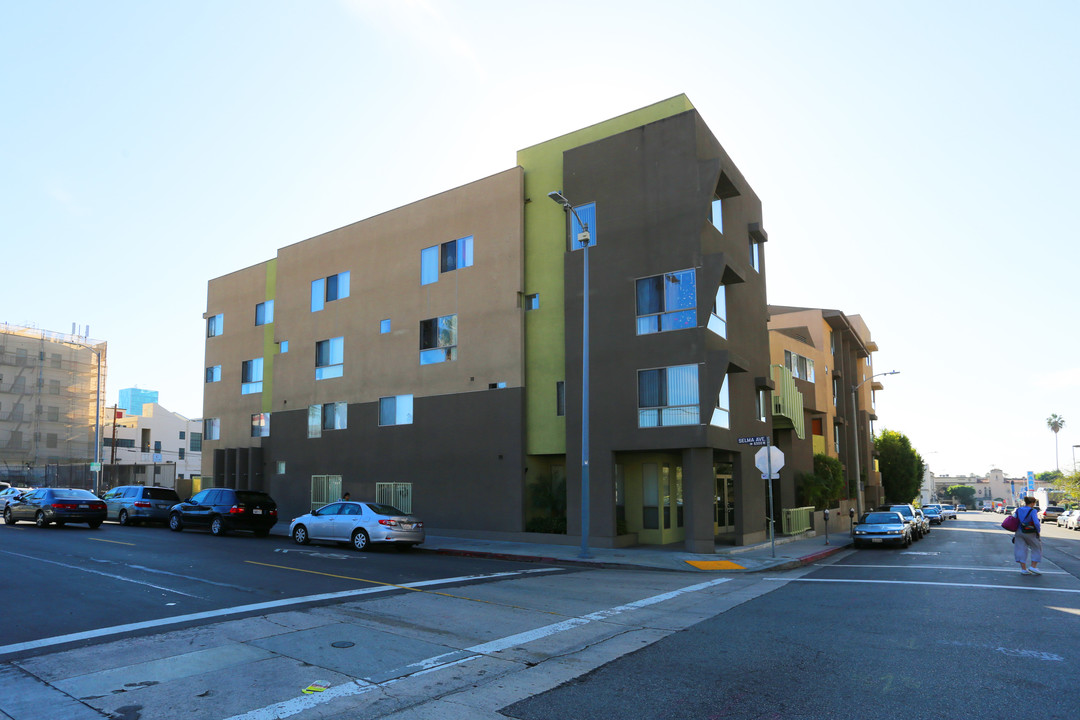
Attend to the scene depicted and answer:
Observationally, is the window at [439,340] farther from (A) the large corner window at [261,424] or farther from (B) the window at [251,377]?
(B) the window at [251,377]

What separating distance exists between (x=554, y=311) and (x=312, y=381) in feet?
45.0

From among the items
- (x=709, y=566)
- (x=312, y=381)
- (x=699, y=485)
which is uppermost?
(x=312, y=381)

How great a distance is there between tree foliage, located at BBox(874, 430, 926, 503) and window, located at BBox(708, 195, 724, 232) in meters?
50.1

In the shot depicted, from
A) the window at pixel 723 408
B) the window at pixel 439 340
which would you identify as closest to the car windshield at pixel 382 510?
the window at pixel 439 340

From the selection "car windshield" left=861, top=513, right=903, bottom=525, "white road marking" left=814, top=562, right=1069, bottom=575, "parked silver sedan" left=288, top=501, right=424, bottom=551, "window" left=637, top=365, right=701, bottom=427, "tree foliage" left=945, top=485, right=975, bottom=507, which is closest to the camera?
"white road marking" left=814, top=562, right=1069, bottom=575

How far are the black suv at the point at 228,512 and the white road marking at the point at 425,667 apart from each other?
17.6 meters

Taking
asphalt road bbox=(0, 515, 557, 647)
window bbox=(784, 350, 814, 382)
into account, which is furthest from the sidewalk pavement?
window bbox=(784, 350, 814, 382)

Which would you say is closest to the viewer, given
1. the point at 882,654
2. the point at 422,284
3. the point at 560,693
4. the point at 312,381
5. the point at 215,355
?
the point at 560,693

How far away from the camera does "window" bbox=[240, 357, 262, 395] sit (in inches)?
1419

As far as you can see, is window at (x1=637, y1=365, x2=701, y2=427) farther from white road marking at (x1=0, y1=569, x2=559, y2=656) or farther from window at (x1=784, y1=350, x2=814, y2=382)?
window at (x1=784, y1=350, x2=814, y2=382)

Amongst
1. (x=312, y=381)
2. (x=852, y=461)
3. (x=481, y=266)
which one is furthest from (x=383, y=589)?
(x=852, y=461)

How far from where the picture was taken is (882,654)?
8.20m

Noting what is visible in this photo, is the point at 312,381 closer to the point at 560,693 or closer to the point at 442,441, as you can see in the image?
the point at 442,441

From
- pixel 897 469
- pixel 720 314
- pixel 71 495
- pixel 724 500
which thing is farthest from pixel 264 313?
pixel 897 469
